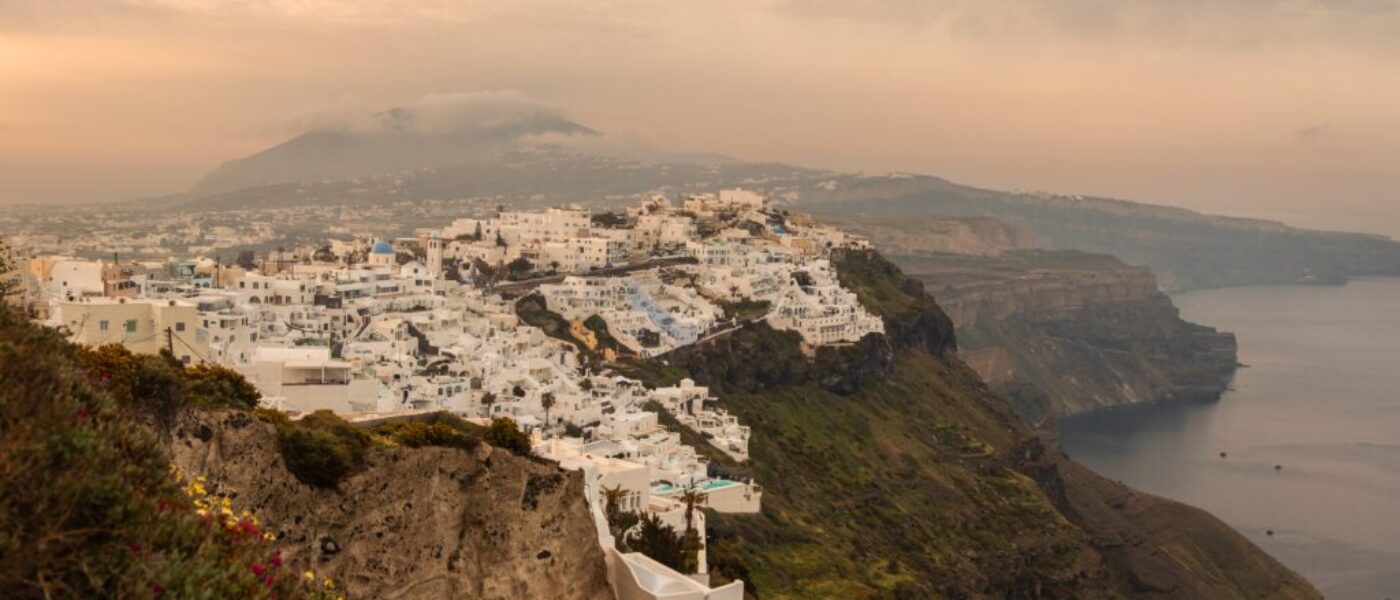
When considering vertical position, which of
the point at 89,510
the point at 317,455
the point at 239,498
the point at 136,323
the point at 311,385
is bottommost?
the point at 311,385

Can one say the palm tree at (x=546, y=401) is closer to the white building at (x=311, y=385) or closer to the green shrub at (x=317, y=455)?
the white building at (x=311, y=385)

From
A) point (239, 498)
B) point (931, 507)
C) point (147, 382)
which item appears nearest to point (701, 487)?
point (931, 507)

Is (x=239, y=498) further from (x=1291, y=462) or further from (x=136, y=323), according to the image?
(x=1291, y=462)

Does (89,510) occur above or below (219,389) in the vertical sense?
above

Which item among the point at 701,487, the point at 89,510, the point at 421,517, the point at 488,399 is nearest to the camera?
the point at 89,510

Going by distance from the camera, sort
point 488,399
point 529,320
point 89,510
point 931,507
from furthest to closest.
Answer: point 529,320 → point 931,507 → point 488,399 → point 89,510

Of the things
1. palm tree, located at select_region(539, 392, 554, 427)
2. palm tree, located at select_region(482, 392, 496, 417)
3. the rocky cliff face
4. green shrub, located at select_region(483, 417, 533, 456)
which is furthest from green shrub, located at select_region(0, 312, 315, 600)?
palm tree, located at select_region(539, 392, 554, 427)

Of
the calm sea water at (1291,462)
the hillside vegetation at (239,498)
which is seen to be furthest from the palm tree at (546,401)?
the calm sea water at (1291,462)
